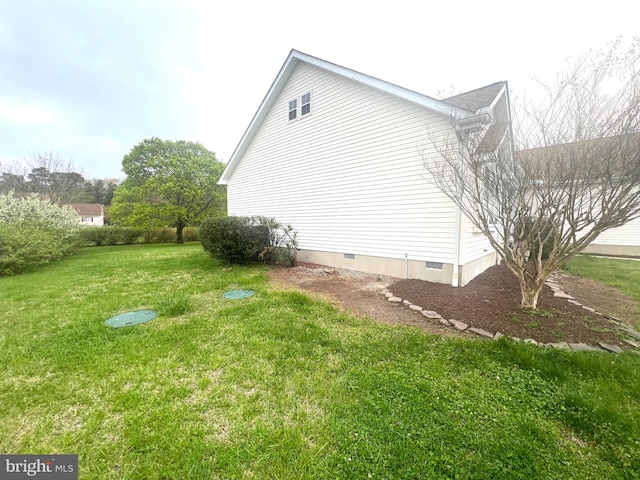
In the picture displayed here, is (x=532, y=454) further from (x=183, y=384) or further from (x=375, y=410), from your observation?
(x=183, y=384)

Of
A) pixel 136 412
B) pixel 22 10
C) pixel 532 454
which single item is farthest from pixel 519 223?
pixel 22 10

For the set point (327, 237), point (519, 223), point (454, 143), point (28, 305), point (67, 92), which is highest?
point (67, 92)

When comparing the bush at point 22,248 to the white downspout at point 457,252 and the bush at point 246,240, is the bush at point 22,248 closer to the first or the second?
the bush at point 246,240

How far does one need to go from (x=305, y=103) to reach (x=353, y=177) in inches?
140

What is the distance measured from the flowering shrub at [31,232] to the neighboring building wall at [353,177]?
8170mm

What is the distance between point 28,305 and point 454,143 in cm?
956

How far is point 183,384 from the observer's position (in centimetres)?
244

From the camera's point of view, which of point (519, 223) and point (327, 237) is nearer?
point (519, 223)

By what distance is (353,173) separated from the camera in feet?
23.8

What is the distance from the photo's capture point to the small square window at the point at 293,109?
878 cm

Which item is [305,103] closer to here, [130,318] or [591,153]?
[591,153]

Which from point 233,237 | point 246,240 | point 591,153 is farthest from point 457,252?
point 233,237

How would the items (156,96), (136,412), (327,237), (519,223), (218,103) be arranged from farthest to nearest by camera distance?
(218,103), (156,96), (327,237), (519,223), (136,412)

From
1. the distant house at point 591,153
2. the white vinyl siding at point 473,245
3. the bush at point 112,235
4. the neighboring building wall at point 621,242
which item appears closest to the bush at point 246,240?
the white vinyl siding at point 473,245
